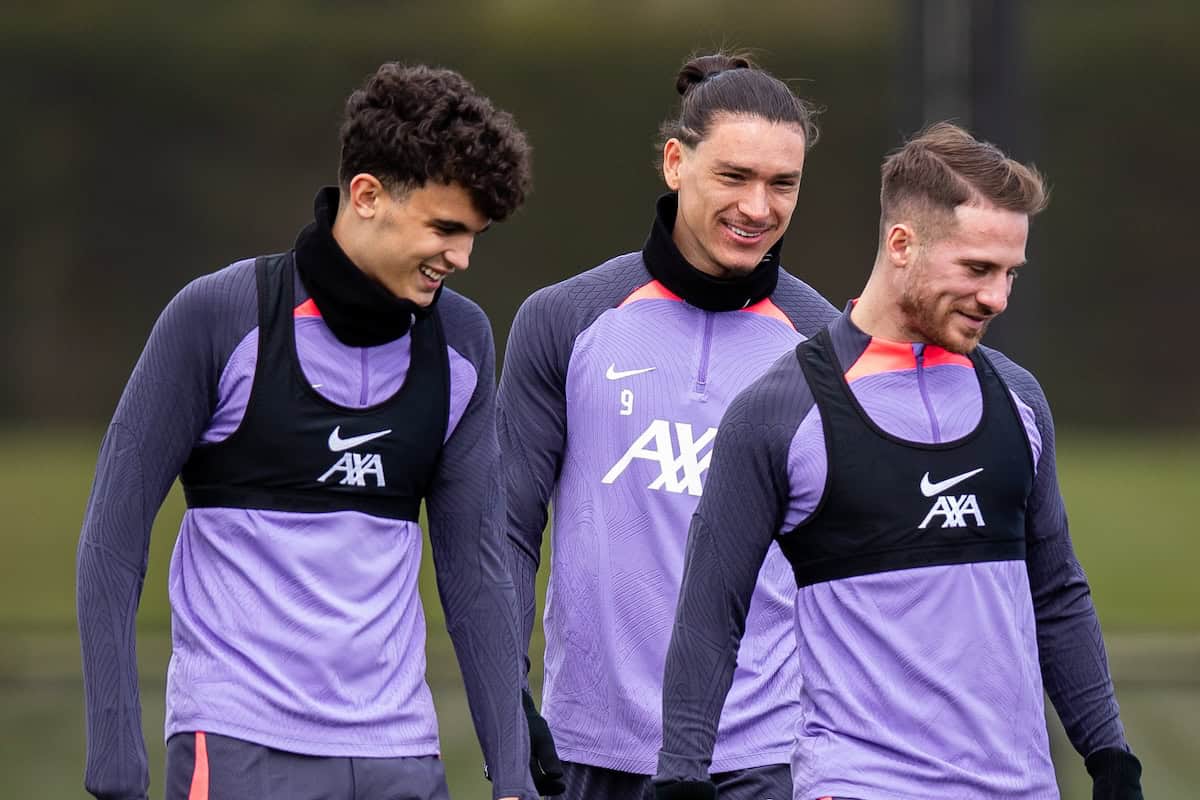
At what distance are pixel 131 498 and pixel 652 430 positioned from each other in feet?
3.07

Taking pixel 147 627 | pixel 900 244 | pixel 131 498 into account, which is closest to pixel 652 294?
pixel 900 244

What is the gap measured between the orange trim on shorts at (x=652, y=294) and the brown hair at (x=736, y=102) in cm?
24

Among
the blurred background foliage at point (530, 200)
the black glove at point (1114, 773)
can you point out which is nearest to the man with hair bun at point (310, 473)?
the black glove at point (1114, 773)

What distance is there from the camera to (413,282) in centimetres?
254

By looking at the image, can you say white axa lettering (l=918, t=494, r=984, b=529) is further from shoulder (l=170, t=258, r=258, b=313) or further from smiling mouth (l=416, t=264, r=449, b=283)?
shoulder (l=170, t=258, r=258, b=313)

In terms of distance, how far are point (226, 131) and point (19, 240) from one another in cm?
85

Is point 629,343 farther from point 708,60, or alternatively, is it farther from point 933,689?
point 933,689

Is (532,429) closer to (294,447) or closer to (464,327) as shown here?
(464,327)

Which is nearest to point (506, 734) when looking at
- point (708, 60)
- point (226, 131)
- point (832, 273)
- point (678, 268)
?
point (678, 268)

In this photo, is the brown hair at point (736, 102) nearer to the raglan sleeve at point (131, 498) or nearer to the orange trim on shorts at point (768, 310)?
the orange trim on shorts at point (768, 310)

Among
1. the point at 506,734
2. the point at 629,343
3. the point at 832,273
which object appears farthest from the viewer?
the point at 832,273

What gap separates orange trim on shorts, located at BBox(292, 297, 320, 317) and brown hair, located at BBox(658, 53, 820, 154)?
0.85 m

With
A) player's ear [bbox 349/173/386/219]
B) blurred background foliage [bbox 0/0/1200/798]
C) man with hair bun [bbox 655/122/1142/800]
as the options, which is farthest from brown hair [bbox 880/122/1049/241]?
blurred background foliage [bbox 0/0/1200/798]

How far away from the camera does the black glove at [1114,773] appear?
2572 mm
